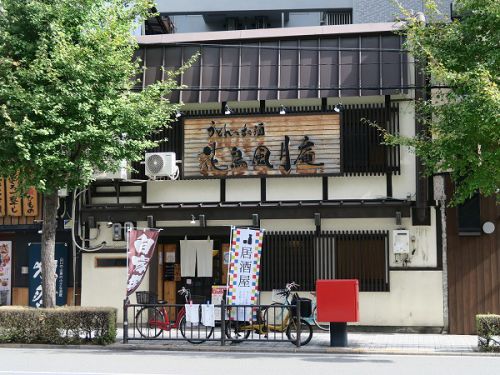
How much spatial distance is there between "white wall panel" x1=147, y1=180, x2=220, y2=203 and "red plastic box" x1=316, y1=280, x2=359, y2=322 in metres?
5.36

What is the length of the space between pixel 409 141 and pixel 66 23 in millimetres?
8404

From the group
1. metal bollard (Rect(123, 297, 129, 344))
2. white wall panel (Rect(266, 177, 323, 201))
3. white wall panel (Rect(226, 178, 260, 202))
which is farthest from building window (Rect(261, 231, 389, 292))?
metal bollard (Rect(123, 297, 129, 344))

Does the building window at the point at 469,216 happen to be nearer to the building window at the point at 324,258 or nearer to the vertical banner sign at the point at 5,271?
the building window at the point at 324,258

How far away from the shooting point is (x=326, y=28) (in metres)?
19.5

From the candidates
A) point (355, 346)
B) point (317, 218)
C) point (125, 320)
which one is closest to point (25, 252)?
point (125, 320)

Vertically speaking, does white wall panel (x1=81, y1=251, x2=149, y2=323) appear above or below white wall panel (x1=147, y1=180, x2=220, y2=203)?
below

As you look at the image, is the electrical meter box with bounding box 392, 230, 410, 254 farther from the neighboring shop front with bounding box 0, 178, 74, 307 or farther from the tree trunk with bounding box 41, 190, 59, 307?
the neighboring shop front with bounding box 0, 178, 74, 307

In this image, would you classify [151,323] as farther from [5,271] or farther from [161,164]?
[5,271]

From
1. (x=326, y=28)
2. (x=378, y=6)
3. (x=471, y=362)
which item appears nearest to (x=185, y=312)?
(x=471, y=362)

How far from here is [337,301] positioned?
1551cm

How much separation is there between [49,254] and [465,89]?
10.2 meters

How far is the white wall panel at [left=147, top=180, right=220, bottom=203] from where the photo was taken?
65.4 feet

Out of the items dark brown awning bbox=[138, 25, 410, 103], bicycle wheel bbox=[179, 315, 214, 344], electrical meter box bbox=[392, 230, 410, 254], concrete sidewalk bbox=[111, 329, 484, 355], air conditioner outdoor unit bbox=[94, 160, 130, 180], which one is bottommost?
concrete sidewalk bbox=[111, 329, 484, 355]

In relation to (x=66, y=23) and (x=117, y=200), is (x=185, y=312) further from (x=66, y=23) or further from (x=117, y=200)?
(x=66, y=23)
